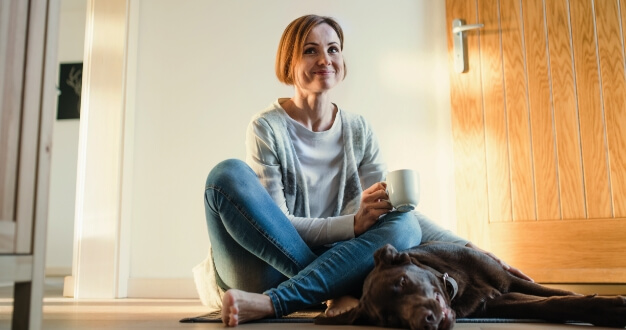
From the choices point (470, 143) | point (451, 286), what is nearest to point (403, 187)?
point (451, 286)

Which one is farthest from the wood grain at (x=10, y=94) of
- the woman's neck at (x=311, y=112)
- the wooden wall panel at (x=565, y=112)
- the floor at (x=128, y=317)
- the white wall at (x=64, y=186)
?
the white wall at (x=64, y=186)

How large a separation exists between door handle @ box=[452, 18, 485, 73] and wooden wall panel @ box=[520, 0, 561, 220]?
25 cm

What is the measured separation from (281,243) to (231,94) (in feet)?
4.88

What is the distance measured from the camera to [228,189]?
1.57 meters

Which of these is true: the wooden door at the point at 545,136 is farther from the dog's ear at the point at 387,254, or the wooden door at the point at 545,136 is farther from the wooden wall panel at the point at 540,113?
the dog's ear at the point at 387,254

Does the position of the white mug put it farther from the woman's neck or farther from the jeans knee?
the woman's neck

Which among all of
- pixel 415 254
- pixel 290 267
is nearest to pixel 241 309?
pixel 290 267

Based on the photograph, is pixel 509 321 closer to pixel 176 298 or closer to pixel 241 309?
pixel 241 309

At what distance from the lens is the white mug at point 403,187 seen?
1.47 metres

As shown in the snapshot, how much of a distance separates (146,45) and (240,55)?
1.59ft

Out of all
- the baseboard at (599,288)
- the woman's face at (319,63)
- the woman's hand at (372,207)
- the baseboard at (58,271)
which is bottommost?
the baseboard at (58,271)

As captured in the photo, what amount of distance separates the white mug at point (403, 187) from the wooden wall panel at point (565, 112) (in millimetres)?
1249

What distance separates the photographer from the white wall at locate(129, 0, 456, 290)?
280cm

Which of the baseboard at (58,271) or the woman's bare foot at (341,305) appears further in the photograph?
the baseboard at (58,271)
